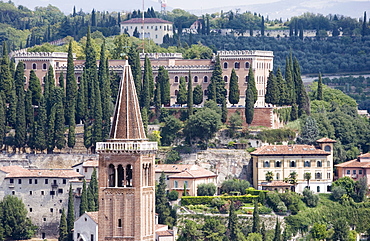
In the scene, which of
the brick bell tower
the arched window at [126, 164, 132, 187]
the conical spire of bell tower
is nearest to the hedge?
the brick bell tower

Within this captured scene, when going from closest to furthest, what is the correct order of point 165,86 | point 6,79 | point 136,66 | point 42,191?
point 42,191 < point 6,79 < point 136,66 < point 165,86

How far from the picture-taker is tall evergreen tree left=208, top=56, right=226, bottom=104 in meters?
109

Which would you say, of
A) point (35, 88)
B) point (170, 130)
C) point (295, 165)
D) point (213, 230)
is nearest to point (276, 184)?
point (295, 165)

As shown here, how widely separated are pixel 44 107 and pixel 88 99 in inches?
160

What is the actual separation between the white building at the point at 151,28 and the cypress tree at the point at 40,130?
67.5m

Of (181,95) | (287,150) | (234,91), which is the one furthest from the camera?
(181,95)

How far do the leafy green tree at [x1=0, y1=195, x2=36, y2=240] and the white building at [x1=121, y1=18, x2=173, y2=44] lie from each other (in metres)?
76.6

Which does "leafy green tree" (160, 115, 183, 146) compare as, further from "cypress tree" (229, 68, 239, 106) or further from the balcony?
the balcony

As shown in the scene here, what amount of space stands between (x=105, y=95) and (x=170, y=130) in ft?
20.3

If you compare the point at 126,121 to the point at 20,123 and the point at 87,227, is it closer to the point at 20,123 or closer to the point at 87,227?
the point at 87,227

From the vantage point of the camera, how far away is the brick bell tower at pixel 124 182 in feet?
178

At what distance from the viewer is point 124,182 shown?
54469mm

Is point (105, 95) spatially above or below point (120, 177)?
below

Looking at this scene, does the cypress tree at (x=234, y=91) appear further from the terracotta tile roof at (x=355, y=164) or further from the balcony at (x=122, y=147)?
the balcony at (x=122, y=147)
